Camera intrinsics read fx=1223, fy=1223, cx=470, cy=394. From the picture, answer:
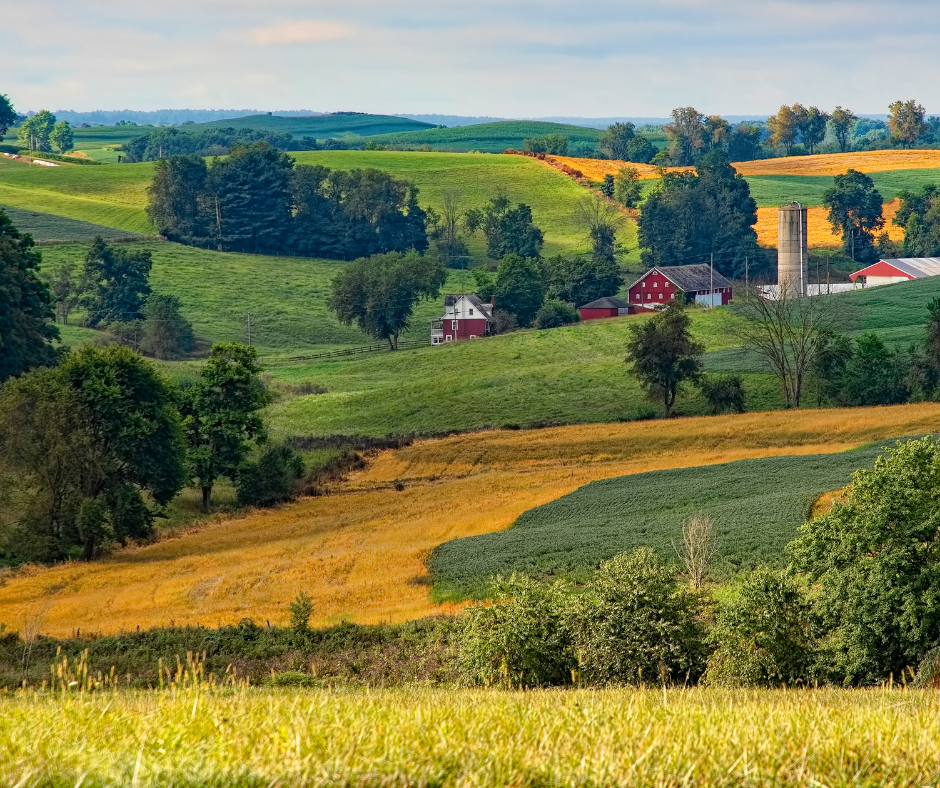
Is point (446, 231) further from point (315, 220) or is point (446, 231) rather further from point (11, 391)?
point (11, 391)

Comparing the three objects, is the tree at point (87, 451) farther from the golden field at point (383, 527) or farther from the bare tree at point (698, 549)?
the bare tree at point (698, 549)

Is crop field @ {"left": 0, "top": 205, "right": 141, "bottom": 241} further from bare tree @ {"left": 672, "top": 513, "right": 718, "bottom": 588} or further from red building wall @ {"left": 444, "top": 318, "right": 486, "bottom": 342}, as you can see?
bare tree @ {"left": 672, "top": 513, "right": 718, "bottom": 588}

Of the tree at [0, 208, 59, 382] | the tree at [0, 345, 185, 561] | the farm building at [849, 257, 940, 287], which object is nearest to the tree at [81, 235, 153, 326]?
the tree at [0, 208, 59, 382]

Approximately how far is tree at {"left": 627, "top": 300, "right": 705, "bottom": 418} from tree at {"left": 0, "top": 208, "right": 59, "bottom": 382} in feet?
137

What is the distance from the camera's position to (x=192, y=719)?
8.42 m

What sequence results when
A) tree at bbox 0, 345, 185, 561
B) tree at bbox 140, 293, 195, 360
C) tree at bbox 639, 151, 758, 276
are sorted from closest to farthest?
1. tree at bbox 0, 345, 185, 561
2. tree at bbox 140, 293, 195, 360
3. tree at bbox 639, 151, 758, 276

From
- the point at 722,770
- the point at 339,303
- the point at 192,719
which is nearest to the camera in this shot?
the point at 722,770

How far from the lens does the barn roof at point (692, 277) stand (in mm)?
153625

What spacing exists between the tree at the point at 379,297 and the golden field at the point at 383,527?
5208 cm

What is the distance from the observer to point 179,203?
179 meters

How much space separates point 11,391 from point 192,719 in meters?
59.3

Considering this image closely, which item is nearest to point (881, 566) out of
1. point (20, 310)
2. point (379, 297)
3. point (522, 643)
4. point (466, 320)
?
point (522, 643)

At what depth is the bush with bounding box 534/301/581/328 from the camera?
136m

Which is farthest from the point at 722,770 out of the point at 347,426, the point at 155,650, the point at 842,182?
the point at 842,182
